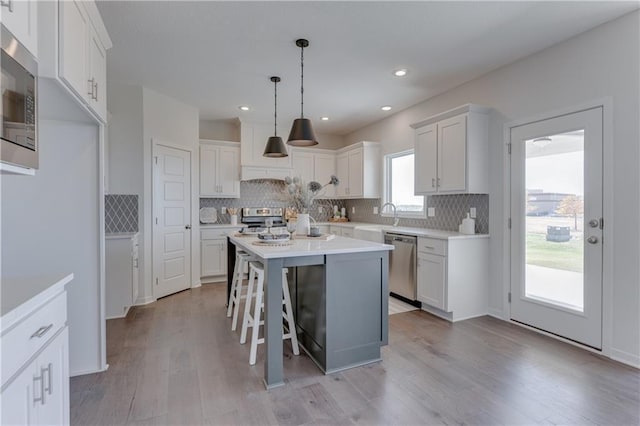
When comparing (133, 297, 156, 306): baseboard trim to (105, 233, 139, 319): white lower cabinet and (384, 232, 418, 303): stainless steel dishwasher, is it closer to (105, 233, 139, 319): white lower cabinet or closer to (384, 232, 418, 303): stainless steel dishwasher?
(105, 233, 139, 319): white lower cabinet

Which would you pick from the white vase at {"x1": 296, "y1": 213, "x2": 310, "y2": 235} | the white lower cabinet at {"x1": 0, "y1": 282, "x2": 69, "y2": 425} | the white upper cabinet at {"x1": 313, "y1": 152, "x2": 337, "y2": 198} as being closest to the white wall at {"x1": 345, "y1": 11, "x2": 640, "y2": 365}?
the white vase at {"x1": 296, "y1": 213, "x2": 310, "y2": 235}

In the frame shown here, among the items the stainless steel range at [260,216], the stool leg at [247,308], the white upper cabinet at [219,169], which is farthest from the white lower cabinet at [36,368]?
the stainless steel range at [260,216]

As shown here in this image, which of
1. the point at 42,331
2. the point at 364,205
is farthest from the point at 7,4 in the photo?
the point at 364,205

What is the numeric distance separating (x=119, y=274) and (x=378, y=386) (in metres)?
2.93

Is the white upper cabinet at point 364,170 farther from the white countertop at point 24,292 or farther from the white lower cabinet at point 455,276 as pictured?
the white countertop at point 24,292

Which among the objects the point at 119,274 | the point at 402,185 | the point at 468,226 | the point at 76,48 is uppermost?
the point at 76,48

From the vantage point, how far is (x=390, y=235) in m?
4.21

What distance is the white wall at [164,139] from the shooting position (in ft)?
13.2

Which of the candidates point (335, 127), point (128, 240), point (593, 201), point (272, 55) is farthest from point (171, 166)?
point (593, 201)

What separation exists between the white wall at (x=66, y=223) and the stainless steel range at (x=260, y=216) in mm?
3350

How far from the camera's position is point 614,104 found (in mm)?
2508

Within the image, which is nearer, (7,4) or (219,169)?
(7,4)

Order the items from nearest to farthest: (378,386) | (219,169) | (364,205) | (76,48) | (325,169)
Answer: (76,48)
(378,386)
(219,169)
(364,205)
(325,169)

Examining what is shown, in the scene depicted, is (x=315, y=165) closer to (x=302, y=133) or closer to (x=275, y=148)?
(x=275, y=148)
